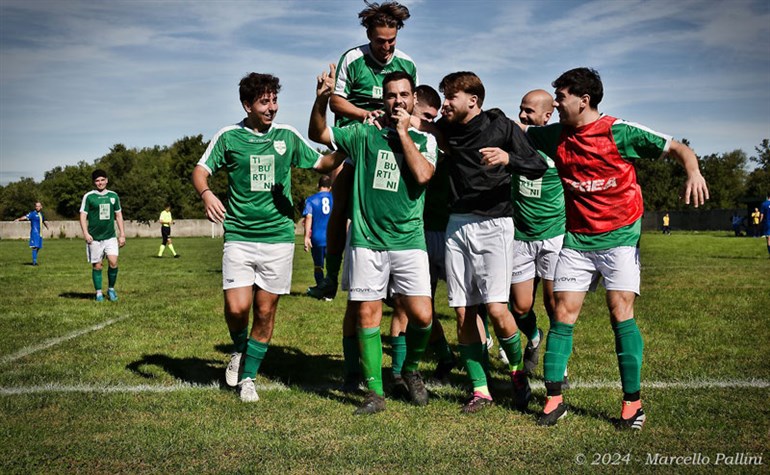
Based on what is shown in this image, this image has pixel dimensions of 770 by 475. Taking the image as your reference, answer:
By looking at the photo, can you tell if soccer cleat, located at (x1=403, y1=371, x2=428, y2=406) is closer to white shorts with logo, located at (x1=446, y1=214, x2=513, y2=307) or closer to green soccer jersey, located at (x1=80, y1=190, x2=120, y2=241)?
white shorts with logo, located at (x1=446, y1=214, x2=513, y2=307)

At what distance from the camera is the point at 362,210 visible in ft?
17.2

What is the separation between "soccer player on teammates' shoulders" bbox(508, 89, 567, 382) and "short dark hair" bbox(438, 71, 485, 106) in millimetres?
1259

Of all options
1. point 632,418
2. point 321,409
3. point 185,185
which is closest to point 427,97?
point 321,409

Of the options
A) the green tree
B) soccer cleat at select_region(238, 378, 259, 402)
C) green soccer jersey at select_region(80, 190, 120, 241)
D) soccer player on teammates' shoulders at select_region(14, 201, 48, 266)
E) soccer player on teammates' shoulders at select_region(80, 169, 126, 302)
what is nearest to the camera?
soccer cleat at select_region(238, 378, 259, 402)

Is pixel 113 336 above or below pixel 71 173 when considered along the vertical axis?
below

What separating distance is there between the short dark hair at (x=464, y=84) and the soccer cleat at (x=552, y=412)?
2.16 meters

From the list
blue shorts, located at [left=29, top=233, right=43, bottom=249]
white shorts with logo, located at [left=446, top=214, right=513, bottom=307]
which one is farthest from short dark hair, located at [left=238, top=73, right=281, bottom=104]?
blue shorts, located at [left=29, top=233, right=43, bottom=249]

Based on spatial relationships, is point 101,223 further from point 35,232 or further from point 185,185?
point 185,185

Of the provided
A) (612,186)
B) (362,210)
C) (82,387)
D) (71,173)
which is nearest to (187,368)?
(82,387)

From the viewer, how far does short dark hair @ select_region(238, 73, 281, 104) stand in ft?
18.4

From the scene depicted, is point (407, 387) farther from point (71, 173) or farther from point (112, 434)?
point (71, 173)

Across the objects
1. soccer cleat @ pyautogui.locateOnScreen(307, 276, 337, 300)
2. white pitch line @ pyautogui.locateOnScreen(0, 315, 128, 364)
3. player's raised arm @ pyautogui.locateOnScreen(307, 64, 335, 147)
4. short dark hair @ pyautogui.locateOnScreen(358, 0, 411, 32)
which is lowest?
white pitch line @ pyautogui.locateOnScreen(0, 315, 128, 364)

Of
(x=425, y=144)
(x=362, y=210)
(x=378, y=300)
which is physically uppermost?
(x=425, y=144)

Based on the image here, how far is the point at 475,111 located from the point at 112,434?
3.24 m
